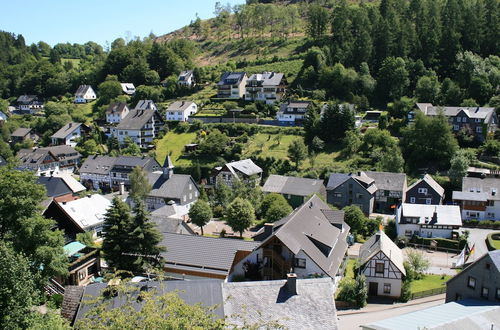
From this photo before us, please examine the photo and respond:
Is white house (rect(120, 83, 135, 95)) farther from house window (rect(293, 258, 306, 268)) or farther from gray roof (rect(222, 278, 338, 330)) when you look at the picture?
gray roof (rect(222, 278, 338, 330))

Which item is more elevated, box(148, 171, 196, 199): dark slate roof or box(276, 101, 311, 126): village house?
box(276, 101, 311, 126): village house

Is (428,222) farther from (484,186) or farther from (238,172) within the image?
(238,172)

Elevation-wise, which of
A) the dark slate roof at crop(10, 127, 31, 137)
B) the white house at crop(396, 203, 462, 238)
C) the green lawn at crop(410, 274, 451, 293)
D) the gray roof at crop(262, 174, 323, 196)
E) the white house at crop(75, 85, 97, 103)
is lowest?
the green lawn at crop(410, 274, 451, 293)

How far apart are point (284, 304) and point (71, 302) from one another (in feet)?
32.7

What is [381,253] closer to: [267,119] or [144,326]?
[144,326]

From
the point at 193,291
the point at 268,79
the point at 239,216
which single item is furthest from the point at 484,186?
the point at 268,79

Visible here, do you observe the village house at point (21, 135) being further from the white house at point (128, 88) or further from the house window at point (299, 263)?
the house window at point (299, 263)


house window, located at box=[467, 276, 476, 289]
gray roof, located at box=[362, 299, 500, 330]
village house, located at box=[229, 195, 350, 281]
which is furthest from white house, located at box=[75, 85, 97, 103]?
gray roof, located at box=[362, 299, 500, 330]

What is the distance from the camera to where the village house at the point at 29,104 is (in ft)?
383

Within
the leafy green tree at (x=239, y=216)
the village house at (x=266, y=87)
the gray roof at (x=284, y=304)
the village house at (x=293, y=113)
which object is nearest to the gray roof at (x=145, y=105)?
the village house at (x=266, y=87)

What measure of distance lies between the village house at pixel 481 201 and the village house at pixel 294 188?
16157mm

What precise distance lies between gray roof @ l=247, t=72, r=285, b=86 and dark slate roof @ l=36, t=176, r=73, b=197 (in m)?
46.6

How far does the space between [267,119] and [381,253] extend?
52989mm

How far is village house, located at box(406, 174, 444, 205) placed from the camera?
52.8m
